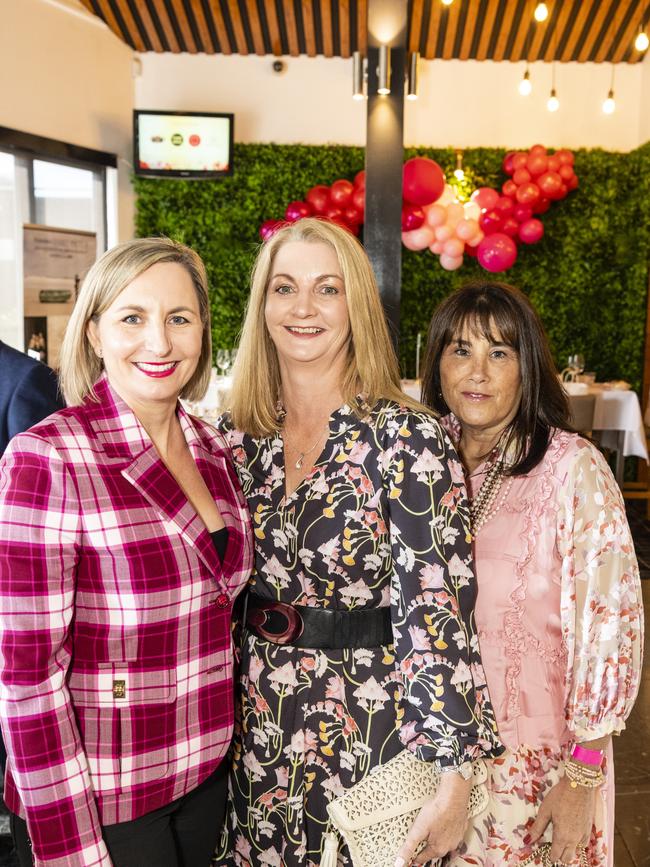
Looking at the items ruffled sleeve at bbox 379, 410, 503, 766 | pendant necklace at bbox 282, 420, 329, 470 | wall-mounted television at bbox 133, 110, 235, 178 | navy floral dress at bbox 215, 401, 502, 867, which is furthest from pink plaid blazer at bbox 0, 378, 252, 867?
wall-mounted television at bbox 133, 110, 235, 178

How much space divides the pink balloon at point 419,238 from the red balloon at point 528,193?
1.07 metres

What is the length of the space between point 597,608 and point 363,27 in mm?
7744

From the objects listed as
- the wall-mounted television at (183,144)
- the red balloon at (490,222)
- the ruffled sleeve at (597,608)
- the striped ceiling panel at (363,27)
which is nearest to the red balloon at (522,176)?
the red balloon at (490,222)

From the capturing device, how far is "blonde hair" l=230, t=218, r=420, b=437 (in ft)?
5.26

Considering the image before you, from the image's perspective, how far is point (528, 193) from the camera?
7672 mm

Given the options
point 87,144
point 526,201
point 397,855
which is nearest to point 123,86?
point 87,144

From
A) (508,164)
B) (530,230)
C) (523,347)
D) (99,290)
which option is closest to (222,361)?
(530,230)

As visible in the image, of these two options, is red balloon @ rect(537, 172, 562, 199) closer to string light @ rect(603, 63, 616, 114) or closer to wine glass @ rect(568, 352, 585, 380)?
string light @ rect(603, 63, 616, 114)

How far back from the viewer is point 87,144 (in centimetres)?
742

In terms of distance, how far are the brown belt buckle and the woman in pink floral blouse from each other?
409 mm

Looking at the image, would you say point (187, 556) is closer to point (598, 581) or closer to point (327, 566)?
point (327, 566)

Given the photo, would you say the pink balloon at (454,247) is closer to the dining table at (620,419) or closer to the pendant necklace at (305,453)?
the dining table at (620,419)

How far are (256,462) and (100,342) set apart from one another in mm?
413

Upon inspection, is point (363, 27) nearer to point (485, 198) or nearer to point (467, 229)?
point (485, 198)
